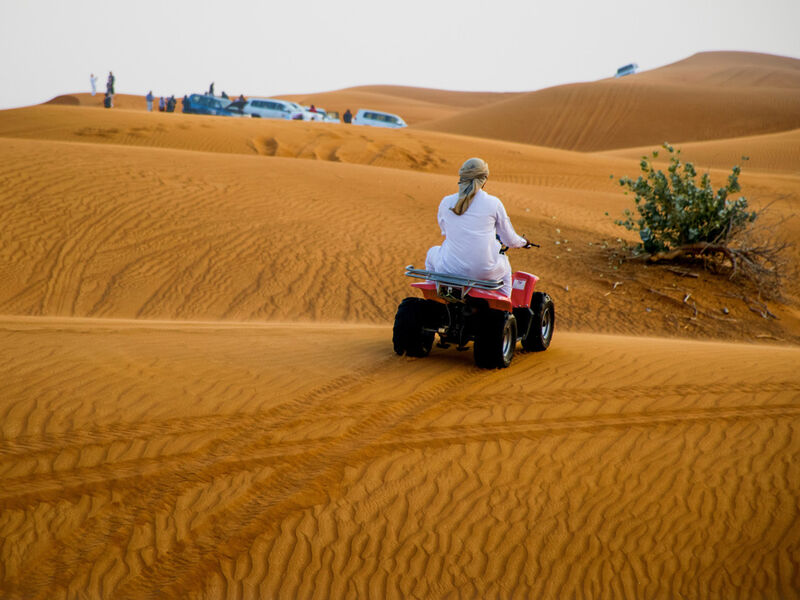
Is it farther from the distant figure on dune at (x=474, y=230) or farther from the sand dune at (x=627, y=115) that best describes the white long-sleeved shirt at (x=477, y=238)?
the sand dune at (x=627, y=115)

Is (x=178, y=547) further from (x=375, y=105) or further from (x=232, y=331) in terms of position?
(x=375, y=105)

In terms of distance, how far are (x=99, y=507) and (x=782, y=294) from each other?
12.3 metres

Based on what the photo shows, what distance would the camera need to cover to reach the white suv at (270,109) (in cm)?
3934

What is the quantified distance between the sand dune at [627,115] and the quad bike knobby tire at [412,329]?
3870 centimetres

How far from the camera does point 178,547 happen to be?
471cm

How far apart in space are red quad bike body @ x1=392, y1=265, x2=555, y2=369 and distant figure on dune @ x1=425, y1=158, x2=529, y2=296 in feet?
0.58

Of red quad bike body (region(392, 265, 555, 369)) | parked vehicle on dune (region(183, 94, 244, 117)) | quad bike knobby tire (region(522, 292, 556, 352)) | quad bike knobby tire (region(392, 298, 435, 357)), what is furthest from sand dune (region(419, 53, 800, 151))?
quad bike knobby tire (region(392, 298, 435, 357))

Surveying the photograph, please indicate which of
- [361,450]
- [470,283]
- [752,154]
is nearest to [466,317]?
[470,283]

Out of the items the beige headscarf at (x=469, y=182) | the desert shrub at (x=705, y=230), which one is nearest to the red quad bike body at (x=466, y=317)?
the beige headscarf at (x=469, y=182)

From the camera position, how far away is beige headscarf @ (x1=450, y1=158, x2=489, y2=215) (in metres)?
6.67

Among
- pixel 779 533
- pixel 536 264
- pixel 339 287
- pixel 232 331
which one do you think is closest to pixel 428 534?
pixel 779 533

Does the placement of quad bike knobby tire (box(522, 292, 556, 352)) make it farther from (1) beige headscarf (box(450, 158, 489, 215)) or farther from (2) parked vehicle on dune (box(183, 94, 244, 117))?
(2) parked vehicle on dune (box(183, 94, 244, 117))

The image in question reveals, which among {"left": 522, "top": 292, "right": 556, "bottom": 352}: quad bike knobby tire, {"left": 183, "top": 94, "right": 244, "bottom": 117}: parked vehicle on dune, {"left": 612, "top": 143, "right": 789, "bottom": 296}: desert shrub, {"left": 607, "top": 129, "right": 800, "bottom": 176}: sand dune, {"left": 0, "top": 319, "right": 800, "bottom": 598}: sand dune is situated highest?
{"left": 183, "top": 94, "right": 244, "bottom": 117}: parked vehicle on dune

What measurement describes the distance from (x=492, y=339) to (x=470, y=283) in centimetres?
60
